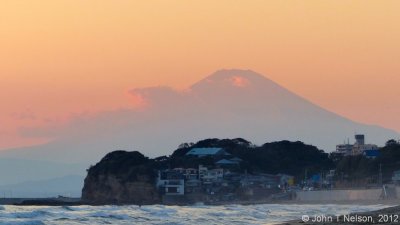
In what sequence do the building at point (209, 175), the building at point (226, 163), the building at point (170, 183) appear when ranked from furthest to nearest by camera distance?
the building at point (226, 163) → the building at point (209, 175) → the building at point (170, 183)

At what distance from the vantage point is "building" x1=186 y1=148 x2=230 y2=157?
137 m

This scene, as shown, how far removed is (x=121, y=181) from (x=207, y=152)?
56.0 feet

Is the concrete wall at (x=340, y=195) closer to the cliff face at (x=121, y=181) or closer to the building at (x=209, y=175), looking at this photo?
the cliff face at (x=121, y=181)

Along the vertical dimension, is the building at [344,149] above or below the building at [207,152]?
above

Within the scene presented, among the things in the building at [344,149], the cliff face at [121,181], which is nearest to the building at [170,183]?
the cliff face at [121,181]

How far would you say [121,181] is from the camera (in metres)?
124

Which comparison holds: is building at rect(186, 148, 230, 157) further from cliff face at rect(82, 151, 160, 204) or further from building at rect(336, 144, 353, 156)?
building at rect(336, 144, 353, 156)

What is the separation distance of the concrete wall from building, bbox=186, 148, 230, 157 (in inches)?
1209

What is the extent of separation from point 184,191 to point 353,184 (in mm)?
17897

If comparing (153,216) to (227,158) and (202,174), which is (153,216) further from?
(227,158)

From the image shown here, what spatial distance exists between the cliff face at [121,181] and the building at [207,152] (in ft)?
31.2

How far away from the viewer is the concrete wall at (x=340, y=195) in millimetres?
94125

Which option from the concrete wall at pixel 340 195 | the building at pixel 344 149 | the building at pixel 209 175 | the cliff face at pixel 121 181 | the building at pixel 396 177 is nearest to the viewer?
the concrete wall at pixel 340 195

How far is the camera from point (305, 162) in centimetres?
14375
